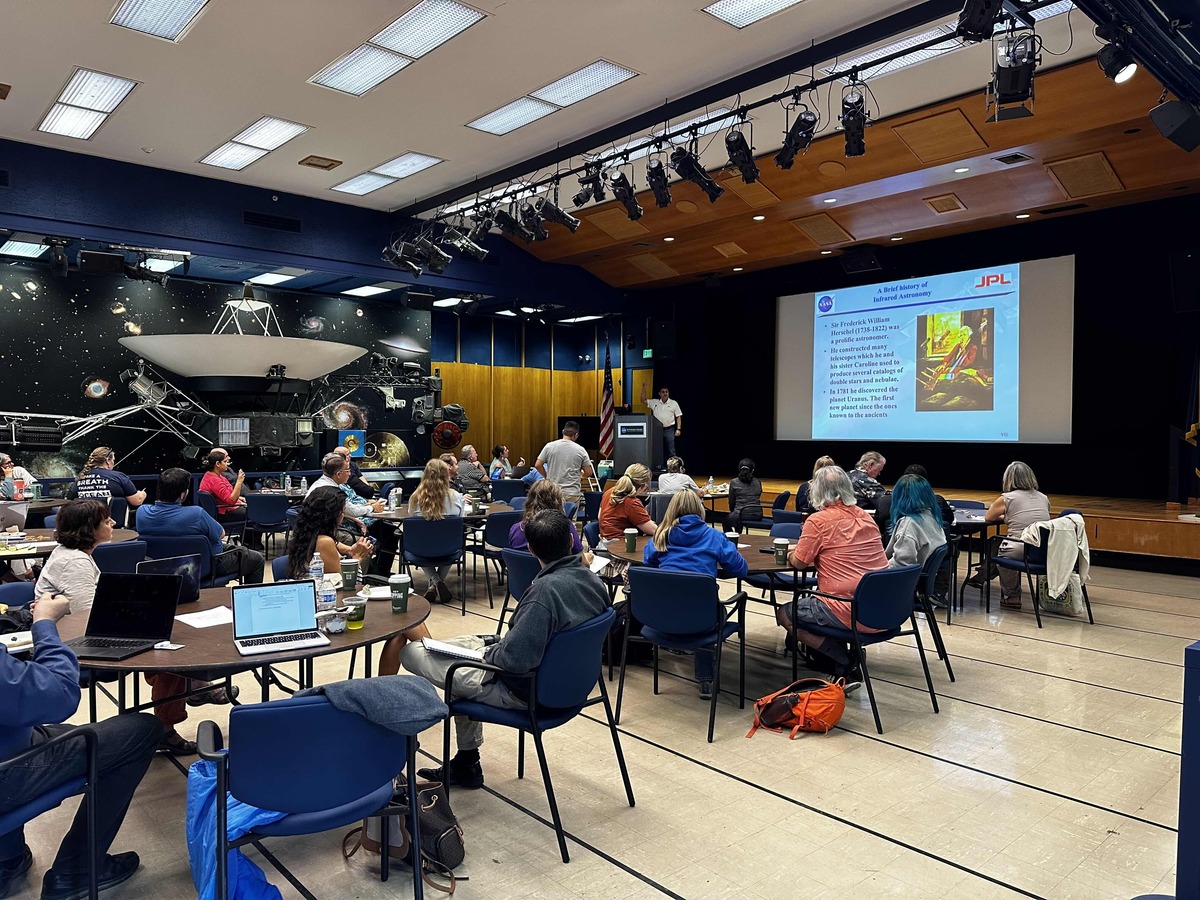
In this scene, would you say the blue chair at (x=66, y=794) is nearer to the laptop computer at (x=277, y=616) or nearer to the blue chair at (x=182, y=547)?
the laptop computer at (x=277, y=616)

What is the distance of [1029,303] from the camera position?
33.8 feet

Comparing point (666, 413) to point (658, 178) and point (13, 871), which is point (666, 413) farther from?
point (13, 871)

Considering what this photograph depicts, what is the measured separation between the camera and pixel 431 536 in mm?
6375

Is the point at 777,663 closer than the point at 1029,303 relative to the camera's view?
Yes

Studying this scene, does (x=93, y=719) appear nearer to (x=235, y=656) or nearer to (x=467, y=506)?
(x=235, y=656)

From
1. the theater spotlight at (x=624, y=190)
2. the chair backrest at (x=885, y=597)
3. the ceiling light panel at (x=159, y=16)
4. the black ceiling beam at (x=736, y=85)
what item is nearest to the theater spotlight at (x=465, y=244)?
the black ceiling beam at (x=736, y=85)

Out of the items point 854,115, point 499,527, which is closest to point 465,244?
point 499,527

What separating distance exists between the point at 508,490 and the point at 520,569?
4803 mm

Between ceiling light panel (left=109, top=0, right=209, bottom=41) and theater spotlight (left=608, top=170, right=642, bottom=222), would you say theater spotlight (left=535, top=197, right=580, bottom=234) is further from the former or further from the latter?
ceiling light panel (left=109, top=0, right=209, bottom=41)

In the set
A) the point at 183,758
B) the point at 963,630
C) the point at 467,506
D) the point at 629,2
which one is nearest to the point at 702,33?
the point at 629,2

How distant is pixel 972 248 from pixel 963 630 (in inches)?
262

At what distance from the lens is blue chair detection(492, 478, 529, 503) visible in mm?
9344

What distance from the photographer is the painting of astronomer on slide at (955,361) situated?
10641 millimetres

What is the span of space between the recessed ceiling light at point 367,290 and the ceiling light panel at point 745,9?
7892 millimetres
